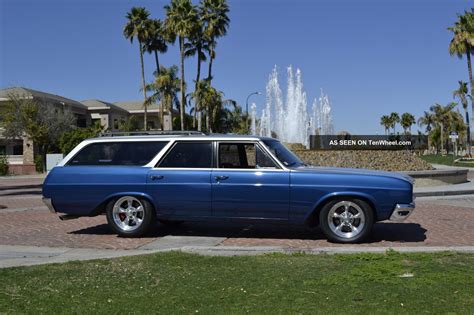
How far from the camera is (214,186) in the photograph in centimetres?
849

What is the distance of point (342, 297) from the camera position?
503cm

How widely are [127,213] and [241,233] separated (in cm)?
195

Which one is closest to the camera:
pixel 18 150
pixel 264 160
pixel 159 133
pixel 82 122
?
pixel 264 160

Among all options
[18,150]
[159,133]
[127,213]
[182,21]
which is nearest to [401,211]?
[159,133]

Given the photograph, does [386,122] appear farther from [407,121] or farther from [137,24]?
[137,24]

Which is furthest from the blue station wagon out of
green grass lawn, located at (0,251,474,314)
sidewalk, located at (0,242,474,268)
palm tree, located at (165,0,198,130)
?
palm tree, located at (165,0,198,130)

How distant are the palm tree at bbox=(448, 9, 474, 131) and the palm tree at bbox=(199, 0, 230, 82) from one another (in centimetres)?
2188

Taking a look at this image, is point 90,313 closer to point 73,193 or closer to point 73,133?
point 73,193

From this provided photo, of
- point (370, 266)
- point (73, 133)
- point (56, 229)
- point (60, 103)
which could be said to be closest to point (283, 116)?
point (73, 133)

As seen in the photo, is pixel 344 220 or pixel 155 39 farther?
pixel 155 39

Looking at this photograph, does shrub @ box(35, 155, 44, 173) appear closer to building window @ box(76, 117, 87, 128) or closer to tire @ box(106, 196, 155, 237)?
building window @ box(76, 117, 87, 128)

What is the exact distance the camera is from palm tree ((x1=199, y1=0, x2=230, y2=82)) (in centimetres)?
4884

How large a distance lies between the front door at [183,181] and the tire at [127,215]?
0.33 m

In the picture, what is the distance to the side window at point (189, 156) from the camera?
8758mm
